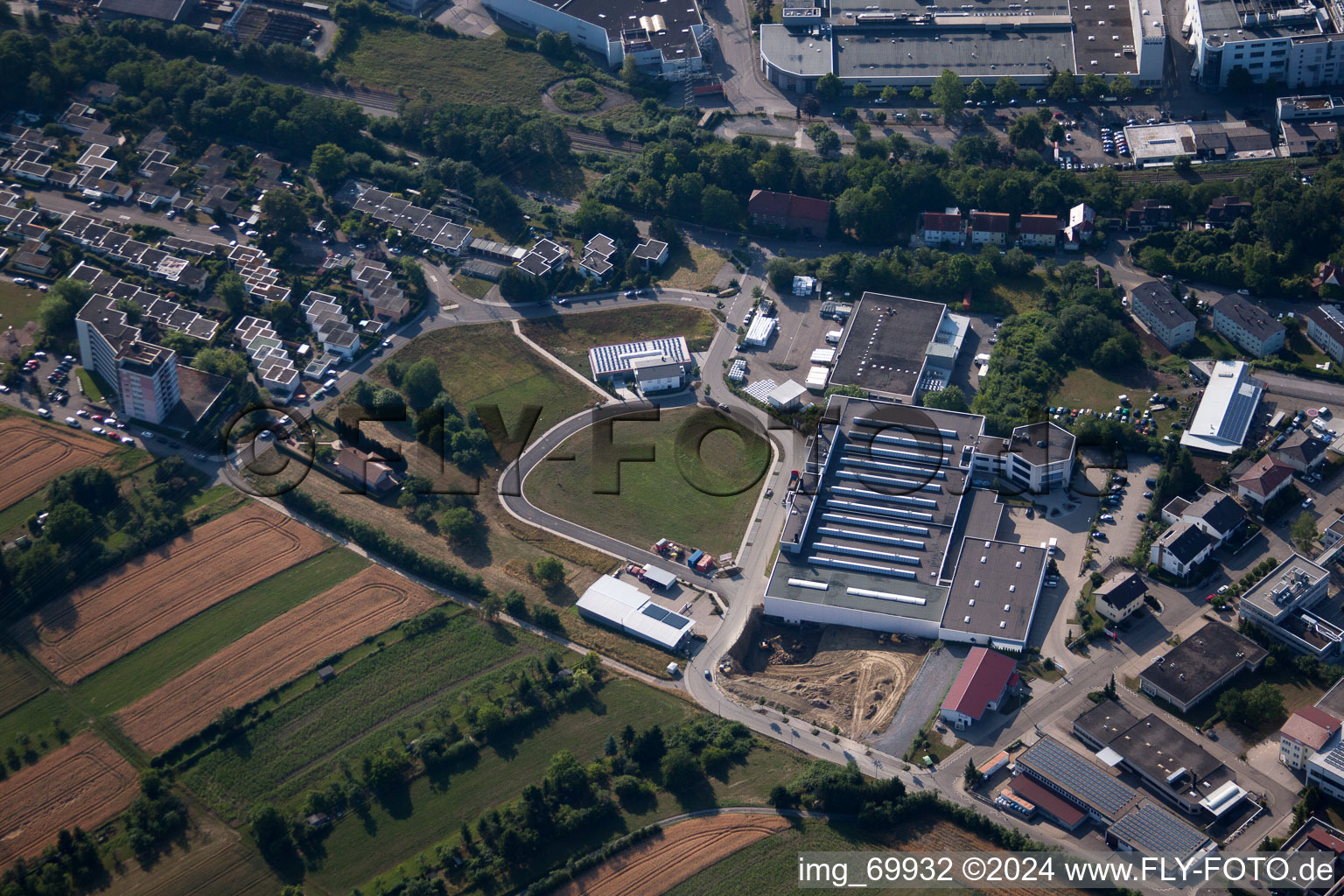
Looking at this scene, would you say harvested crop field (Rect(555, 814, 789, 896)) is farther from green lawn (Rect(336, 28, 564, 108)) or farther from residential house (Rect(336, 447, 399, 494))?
green lawn (Rect(336, 28, 564, 108))

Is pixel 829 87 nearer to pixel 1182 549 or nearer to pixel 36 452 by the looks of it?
pixel 1182 549

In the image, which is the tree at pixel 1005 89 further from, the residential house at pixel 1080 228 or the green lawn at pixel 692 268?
the green lawn at pixel 692 268

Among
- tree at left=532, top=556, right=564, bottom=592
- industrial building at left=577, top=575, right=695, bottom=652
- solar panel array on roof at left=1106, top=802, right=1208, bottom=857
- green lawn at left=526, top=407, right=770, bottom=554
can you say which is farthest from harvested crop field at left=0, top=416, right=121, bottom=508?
solar panel array on roof at left=1106, top=802, right=1208, bottom=857

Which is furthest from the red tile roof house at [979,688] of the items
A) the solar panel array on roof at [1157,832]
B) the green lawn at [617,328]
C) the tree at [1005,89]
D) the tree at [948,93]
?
the tree at [1005,89]

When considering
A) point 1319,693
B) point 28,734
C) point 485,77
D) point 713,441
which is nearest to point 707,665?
point 713,441

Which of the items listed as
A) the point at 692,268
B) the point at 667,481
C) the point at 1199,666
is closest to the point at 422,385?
the point at 667,481

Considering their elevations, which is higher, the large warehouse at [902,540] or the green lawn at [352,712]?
the large warehouse at [902,540]
